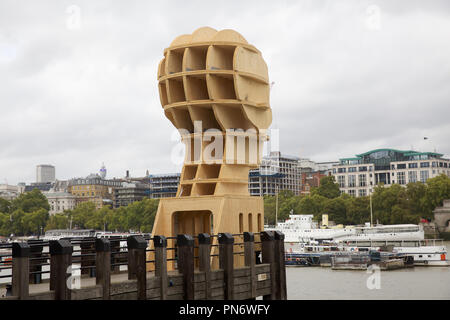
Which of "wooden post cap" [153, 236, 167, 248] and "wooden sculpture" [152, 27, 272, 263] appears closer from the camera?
"wooden post cap" [153, 236, 167, 248]

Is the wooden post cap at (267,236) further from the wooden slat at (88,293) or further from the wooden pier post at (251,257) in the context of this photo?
the wooden slat at (88,293)

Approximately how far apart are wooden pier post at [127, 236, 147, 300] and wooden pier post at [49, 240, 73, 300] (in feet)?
9.43

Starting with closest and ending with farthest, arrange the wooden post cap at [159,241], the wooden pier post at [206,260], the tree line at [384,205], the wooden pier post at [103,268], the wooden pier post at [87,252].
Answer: the wooden pier post at [103,268], the wooden post cap at [159,241], the wooden pier post at [206,260], the wooden pier post at [87,252], the tree line at [384,205]

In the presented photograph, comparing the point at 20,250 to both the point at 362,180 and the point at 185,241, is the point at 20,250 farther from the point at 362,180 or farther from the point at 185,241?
the point at 362,180

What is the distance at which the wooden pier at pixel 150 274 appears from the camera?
58.1 ft

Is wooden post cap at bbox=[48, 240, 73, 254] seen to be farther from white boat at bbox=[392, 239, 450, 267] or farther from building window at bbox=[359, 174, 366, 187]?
building window at bbox=[359, 174, 366, 187]

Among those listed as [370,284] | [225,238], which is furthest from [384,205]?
[225,238]

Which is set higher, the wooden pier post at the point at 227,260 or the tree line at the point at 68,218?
the tree line at the point at 68,218

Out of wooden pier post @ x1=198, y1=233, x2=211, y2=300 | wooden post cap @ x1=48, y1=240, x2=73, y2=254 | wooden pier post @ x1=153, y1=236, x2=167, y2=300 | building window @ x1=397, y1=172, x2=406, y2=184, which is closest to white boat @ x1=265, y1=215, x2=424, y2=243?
building window @ x1=397, y1=172, x2=406, y2=184

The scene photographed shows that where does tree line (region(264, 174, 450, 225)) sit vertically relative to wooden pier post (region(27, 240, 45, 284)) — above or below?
above

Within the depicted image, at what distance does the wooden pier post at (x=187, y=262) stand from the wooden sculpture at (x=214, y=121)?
832 cm

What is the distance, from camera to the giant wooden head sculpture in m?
31.8

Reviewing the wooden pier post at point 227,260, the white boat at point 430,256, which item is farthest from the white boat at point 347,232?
the wooden pier post at point 227,260
